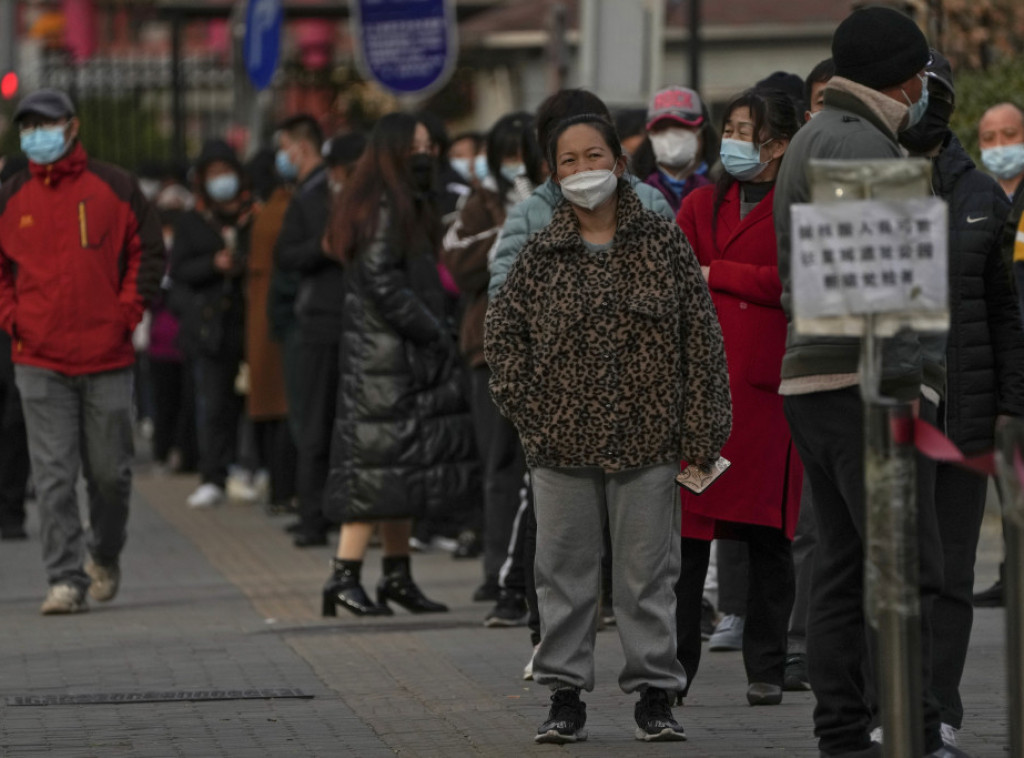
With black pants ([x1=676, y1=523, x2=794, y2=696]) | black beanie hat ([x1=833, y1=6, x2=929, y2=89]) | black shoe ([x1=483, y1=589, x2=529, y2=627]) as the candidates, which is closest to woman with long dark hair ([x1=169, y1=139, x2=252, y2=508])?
black shoe ([x1=483, y1=589, x2=529, y2=627])

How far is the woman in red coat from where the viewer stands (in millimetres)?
7738

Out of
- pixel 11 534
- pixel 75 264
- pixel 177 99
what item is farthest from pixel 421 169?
pixel 177 99

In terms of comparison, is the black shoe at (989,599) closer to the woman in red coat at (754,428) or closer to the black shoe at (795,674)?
the black shoe at (795,674)

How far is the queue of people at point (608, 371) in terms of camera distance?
20.5 feet

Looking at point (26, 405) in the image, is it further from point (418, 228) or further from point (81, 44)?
point (81, 44)

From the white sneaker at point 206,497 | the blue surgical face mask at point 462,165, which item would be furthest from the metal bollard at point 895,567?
the white sneaker at point 206,497

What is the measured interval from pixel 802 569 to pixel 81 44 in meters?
70.7

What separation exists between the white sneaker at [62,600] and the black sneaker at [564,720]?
161 inches

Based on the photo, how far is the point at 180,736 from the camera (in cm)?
738

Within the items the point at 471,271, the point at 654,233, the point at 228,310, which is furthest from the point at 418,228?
the point at 228,310

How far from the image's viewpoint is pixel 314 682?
848 centimetres

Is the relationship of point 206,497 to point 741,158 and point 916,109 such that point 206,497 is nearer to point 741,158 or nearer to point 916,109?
point 741,158

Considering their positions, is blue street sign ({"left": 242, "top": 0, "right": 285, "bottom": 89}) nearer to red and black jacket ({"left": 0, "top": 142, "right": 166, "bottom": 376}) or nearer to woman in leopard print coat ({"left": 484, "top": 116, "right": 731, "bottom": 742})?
red and black jacket ({"left": 0, "top": 142, "right": 166, "bottom": 376})

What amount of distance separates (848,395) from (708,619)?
3.73 m
